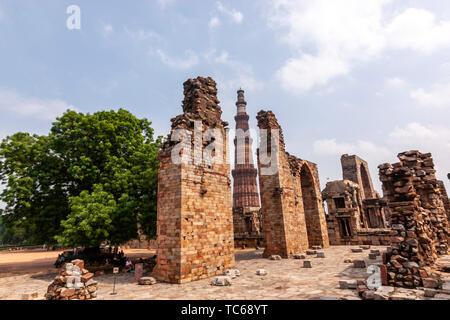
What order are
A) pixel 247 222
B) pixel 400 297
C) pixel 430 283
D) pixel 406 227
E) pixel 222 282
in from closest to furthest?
1. pixel 400 297
2. pixel 430 283
3. pixel 406 227
4. pixel 222 282
5. pixel 247 222

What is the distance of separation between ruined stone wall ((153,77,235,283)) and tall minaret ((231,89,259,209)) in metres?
33.5

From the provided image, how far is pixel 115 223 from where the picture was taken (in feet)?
34.2

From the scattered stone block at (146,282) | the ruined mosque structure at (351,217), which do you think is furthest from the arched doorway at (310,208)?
the scattered stone block at (146,282)

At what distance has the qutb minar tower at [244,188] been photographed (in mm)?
24109

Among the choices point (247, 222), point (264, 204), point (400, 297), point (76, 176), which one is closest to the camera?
point (400, 297)

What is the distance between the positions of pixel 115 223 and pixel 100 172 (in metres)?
3.00

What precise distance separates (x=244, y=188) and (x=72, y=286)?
138 feet

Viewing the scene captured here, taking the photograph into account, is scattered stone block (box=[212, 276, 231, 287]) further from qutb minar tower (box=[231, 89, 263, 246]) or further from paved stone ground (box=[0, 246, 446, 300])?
qutb minar tower (box=[231, 89, 263, 246])

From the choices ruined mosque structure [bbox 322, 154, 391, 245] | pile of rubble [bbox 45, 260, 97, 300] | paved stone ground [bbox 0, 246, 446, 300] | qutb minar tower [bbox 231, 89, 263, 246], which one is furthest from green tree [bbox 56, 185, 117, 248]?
ruined mosque structure [bbox 322, 154, 391, 245]

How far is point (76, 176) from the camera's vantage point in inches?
418

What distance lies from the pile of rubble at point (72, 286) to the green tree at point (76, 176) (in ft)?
11.8

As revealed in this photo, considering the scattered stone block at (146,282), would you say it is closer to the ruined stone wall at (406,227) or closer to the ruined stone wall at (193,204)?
the ruined stone wall at (193,204)

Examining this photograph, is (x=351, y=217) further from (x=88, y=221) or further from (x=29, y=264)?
(x=29, y=264)

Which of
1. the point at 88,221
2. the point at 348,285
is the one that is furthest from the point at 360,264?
the point at 88,221
